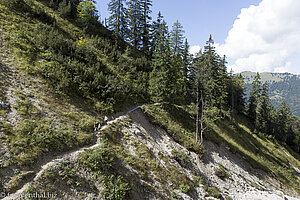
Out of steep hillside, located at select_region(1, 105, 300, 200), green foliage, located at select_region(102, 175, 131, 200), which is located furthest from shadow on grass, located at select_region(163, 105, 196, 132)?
green foliage, located at select_region(102, 175, 131, 200)

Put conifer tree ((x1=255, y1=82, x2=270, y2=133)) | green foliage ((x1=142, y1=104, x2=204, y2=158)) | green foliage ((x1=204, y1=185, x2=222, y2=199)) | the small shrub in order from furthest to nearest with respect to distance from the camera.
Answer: conifer tree ((x1=255, y1=82, x2=270, y2=133)), green foliage ((x1=142, y1=104, x2=204, y2=158)), the small shrub, green foliage ((x1=204, y1=185, x2=222, y2=199))

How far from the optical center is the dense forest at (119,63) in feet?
61.7

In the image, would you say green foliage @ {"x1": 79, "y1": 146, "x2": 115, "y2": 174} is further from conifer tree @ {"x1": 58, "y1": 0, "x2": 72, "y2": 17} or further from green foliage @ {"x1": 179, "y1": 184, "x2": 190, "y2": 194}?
conifer tree @ {"x1": 58, "y1": 0, "x2": 72, "y2": 17}

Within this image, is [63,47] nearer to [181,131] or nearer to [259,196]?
[181,131]

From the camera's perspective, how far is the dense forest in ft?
61.7

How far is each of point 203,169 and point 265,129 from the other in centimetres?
4884

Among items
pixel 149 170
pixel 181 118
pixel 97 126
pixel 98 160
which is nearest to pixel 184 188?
pixel 149 170

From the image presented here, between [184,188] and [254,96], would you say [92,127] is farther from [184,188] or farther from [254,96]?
[254,96]

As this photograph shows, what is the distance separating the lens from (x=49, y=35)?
2105 cm

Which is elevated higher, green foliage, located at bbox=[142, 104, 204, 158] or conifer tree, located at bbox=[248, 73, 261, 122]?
conifer tree, located at bbox=[248, 73, 261, 122]

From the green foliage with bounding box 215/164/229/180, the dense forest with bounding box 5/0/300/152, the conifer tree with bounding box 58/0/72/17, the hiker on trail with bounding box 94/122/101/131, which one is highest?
the conifer tree with bounding box 58/0/72/17

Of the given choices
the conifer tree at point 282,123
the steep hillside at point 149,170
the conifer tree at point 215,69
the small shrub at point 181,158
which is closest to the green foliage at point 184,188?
the steep hillside at point 149,170

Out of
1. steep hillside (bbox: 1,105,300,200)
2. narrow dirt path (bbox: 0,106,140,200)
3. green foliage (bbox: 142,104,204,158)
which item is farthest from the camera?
green foliage (bbox: 142,104,204,158)

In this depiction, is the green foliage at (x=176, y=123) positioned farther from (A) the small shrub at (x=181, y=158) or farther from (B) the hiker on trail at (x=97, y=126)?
(B) the hiker on trail at (x=97, y=126)
